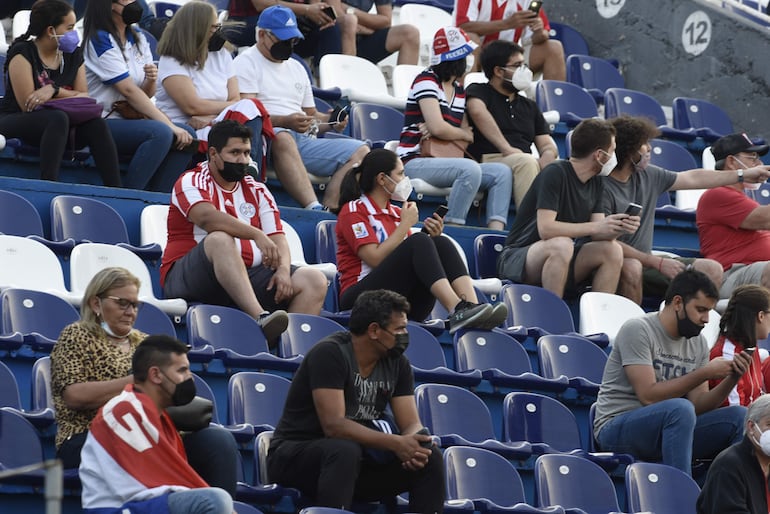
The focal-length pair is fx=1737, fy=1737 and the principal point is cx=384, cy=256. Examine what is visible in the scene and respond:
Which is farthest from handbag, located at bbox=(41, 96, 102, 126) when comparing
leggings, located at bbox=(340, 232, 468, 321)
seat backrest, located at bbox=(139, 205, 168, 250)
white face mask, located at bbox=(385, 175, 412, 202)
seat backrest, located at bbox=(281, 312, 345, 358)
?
seat backrest, located at bbox=(281, 312, 345, 358)

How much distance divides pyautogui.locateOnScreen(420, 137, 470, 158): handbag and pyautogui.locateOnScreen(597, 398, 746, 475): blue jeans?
2.38 metres

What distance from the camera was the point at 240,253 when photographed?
7.01 metres

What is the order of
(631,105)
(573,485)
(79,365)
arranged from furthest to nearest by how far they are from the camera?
(631,105) → (573,485) → (79,365)

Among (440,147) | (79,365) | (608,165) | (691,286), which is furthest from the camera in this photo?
(440,147)

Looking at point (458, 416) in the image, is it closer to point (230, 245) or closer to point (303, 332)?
point (303, 332)

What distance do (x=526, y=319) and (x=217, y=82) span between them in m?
2.06

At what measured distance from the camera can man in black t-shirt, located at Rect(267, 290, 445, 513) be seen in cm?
552

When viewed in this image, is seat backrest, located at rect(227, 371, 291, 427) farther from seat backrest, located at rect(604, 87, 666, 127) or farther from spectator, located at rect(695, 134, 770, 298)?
seat backrest, located at rect(604, 87, 666, 127)

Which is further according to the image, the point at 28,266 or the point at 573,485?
the point at 28,266

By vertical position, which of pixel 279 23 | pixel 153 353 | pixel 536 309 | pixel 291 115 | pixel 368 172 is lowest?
pixel 536 309

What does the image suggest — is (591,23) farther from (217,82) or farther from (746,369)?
(746,369)

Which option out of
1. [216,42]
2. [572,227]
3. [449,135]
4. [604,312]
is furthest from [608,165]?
[216,42]

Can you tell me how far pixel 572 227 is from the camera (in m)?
7.82

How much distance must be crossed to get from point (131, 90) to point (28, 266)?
158 centimetres
